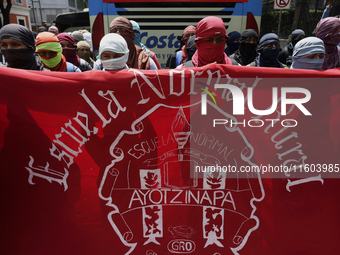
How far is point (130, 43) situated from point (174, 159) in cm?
195

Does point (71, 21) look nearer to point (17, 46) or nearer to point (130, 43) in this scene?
point (130, 43)

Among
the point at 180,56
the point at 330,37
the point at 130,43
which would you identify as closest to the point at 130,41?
the point at 130,43

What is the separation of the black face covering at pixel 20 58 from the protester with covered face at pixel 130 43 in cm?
113

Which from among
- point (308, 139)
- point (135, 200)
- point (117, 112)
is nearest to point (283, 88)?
point (308, 139)

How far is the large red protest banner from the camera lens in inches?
87.4

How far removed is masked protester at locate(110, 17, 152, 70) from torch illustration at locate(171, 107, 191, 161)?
1557 mm

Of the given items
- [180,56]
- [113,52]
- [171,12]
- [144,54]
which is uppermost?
[171,12]

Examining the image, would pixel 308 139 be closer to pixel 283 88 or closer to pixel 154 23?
pixel 283 88

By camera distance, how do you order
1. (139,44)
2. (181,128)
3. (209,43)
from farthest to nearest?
1. (139,44)
2. (209,43)
3. (181,128)

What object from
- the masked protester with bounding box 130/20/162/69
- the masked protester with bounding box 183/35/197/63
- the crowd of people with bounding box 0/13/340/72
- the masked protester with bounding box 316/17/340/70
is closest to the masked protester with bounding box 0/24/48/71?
the crowd of people with bounding box 0/13/340/72

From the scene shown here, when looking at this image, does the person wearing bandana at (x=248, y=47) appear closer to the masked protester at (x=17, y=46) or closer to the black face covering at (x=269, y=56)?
the black face covering at (x=269, y=56)

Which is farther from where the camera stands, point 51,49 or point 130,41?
point 130,41

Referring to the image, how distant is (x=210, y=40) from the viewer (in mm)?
2846

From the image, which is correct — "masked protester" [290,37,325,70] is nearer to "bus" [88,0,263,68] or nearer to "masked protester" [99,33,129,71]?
"masked protester" [99,33,129,71]
